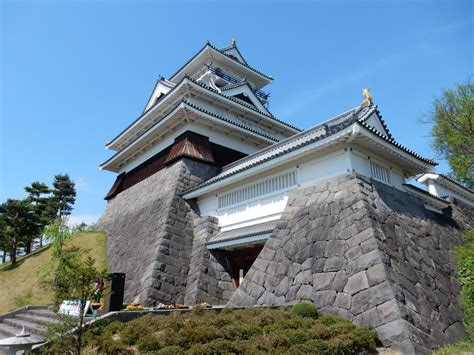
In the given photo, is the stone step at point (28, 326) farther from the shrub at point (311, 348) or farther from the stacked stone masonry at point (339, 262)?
the shrub at point (311, 348)

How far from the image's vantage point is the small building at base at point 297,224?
22.7 ft

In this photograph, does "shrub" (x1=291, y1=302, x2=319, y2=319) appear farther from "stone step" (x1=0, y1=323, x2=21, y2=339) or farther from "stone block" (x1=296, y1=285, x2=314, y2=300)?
"stone step" (x1=0, y1=323, x2=21, y2=339)

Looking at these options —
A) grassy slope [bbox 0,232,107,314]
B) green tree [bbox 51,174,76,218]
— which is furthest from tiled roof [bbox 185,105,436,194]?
green tree [bbox 51,174,76,218]

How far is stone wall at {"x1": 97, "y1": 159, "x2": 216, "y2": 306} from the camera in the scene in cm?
1078

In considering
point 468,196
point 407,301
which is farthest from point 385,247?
point 468,196

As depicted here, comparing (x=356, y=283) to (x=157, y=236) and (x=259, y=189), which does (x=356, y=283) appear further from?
(x=157, y=236)

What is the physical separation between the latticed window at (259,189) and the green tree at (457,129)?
1187 cm

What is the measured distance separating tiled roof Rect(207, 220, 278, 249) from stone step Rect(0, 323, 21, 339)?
6594 mm

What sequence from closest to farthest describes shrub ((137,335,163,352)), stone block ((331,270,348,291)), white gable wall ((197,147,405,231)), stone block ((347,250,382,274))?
shrub ((137,335,163,352)) → stone block ((347,250,382,274)) → stone block ((331,270,348,291)) → white gable wall ((197,147,405,231))

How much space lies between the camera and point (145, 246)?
12758mm

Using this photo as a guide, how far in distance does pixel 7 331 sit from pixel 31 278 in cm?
707

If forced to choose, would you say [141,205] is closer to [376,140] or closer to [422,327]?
[376,140]

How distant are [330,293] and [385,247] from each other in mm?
1646

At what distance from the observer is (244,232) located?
1045cm
